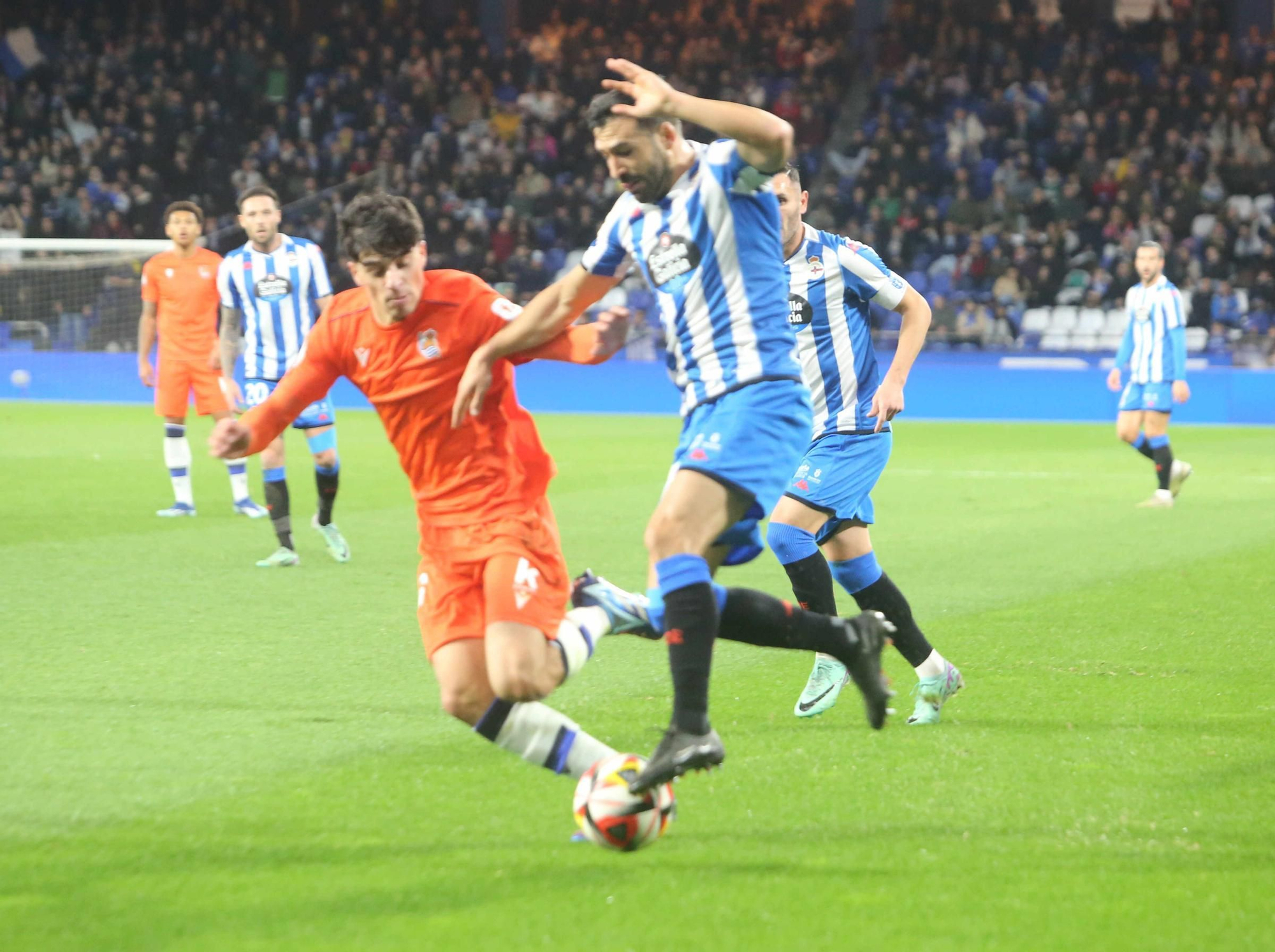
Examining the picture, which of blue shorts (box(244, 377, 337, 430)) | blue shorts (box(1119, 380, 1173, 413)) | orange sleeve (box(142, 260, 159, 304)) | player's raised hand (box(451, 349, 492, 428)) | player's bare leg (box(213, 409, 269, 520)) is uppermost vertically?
player's raised hand (box(451, 349, 492, 428))

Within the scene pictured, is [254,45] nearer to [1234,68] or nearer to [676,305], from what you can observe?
[1234,68]

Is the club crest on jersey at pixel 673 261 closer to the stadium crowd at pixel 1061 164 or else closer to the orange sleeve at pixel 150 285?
the orange sleeve at pixel 150 285

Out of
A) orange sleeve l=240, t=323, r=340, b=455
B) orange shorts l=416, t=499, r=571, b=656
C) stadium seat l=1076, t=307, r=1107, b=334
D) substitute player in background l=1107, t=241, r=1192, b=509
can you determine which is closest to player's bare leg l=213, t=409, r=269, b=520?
substitute player in background l=1107, t=241, r=1192, b=509

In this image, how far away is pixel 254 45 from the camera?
31.5 meters

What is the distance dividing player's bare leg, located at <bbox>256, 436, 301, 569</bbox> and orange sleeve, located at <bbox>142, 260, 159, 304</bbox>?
3.28 m

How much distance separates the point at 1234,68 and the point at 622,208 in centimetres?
2563

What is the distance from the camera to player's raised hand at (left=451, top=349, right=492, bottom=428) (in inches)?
162

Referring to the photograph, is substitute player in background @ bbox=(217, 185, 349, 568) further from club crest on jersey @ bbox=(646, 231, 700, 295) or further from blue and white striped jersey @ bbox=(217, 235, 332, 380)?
club crest on jersey @ bbox=(646, 231, 700, 295)

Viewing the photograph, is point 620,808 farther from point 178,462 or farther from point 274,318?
point 178,462

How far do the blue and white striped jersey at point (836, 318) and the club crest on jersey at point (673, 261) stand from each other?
157 cm

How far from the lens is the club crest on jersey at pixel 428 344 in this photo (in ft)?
14.4

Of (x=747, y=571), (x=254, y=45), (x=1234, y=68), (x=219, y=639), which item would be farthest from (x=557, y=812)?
(x=254, y=45)

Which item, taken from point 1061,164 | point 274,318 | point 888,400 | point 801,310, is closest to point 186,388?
point 274,318

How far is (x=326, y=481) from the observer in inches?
372
